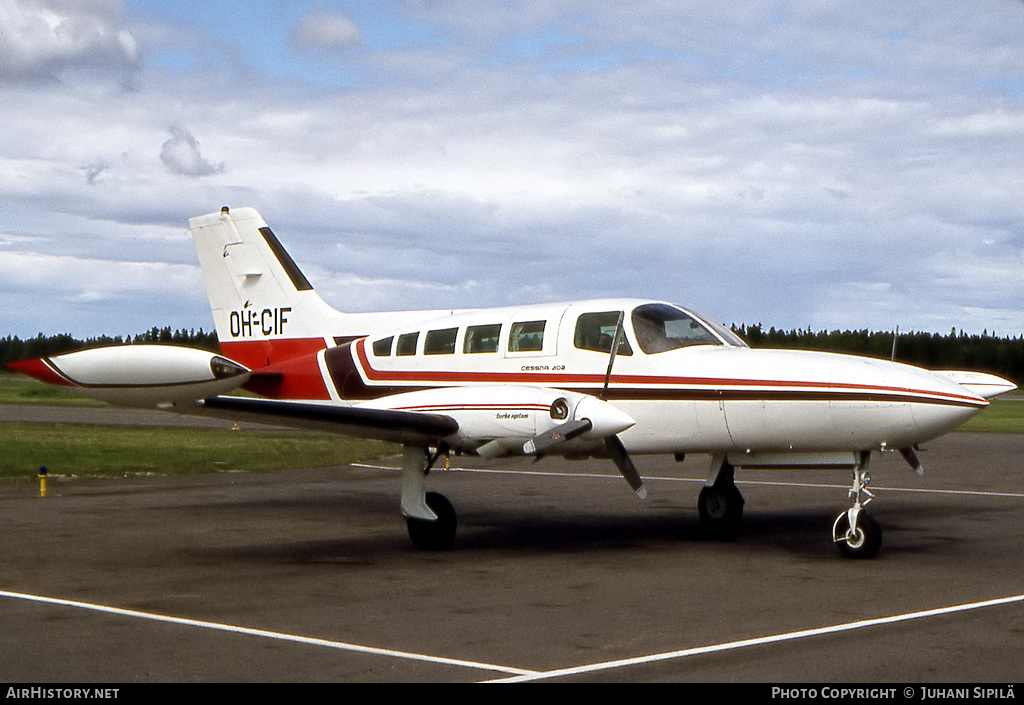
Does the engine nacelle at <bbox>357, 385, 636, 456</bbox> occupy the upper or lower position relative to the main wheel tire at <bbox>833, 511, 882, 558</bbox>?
upper

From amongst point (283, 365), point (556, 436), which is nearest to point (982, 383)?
point (556, 436)

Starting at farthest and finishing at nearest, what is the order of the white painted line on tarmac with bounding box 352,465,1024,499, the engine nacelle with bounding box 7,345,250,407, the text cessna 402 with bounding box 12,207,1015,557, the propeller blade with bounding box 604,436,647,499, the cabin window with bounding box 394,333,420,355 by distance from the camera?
the white painted line on tarmac with bounding box 352,465,1024,499 → the cabin window with bounding box 394,333,420,355 → the propeller blade with bounding box 604,436,647,499 → the text cessna 402 with bounding box 12,207,1015,557 → the engine nacelle with bounding box 7,345,250,407

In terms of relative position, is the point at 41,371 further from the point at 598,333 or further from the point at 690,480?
Result: the point at 690,480

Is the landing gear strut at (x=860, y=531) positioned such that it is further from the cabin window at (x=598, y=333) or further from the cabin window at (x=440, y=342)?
the cabin window at (x=440, y=342)

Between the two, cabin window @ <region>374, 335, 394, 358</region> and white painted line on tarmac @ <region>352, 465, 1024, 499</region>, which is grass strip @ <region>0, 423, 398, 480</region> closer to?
white painted line on tarmac @ <region>352, 465, 1024, 499</region>

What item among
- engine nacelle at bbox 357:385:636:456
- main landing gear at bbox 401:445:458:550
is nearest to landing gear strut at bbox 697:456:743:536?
engine nacelle at bbox 357:385:636:456

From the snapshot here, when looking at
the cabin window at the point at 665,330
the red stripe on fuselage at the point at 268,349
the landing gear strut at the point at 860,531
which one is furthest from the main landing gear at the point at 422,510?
the landing gear strut at the point at 860,531

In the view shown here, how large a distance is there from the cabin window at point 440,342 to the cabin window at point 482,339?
0.22 m

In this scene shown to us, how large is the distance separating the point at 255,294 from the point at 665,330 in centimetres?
733

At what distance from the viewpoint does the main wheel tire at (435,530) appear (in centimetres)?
1277

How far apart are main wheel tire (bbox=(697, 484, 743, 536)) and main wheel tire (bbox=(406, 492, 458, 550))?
3252mm

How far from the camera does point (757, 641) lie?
7.75 m

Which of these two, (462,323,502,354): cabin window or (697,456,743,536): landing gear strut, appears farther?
(697,456,743,536): landing gear strut

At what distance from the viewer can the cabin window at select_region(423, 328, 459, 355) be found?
14.0 meters
